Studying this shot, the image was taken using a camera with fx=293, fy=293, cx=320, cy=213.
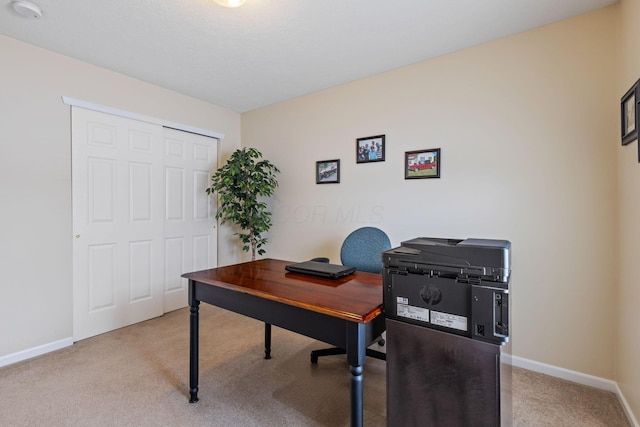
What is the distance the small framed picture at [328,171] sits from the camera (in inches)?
122

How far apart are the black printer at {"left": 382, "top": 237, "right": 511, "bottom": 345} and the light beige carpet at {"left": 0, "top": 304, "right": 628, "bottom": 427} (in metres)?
0.86

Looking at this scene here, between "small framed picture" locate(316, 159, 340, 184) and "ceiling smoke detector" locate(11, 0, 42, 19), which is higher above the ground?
"ceiling smoke detector" locate(11, 0, 42, 19)

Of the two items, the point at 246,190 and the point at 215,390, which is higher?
the point at 246,190

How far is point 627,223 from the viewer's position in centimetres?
169

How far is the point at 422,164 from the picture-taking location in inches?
101

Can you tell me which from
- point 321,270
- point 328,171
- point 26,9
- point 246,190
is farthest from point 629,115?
point 26,9

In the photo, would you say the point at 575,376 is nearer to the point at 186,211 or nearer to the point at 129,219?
the point at 186,211

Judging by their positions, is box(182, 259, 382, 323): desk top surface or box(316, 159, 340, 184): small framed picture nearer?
box(182, 259, 382, 323): desk top surface

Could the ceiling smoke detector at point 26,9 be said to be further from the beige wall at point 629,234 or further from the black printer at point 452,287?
the beige wall at point 629,234

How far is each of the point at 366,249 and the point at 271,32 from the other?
70.2 inches

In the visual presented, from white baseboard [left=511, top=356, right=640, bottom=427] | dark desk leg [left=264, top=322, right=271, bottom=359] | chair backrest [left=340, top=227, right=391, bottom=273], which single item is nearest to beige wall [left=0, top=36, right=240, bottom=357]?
dark desk leg [left=264, top=322, right=271, bottom=359]

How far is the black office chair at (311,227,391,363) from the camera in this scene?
7.34 ft

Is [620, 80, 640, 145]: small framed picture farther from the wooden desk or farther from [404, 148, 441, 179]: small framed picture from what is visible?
the wooden desk

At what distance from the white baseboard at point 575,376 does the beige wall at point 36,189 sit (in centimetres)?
373
